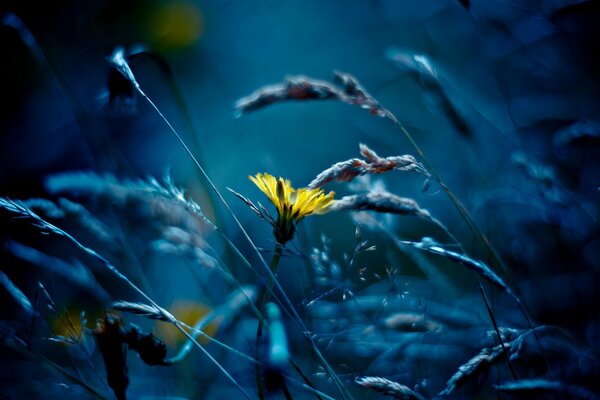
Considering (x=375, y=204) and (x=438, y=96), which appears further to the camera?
(x=438, y=96)

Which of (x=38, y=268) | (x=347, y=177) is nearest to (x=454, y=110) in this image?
(x=347, y=177)

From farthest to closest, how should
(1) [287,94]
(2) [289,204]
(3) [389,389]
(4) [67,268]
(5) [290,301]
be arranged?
(5) [290,301], (4) [67,268], (2) [289,204], (1) [287,94], (3) [389,389]

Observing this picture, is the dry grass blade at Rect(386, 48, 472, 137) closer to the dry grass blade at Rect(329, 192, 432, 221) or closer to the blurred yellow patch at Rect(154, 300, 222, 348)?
the dry grass blade at Rect(329, 192, 432, 221)

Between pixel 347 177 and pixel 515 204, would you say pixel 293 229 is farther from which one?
pixel 515 204

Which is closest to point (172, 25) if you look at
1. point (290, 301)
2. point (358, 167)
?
point (290, 301)

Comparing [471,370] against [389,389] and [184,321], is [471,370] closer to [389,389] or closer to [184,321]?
[389,389]

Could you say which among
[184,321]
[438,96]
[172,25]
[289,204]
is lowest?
[184,321]

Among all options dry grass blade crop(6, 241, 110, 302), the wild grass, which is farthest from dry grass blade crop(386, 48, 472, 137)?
A: dry grass blade crop(6, 241, 110, 302)

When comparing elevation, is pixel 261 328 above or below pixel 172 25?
below

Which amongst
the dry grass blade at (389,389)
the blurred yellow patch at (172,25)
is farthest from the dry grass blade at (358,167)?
the blurred yellow patch at (172,25)
